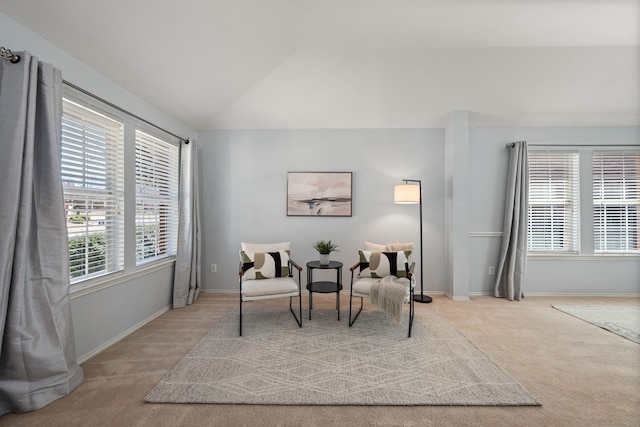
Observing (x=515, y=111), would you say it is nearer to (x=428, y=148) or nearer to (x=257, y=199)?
(x=428, y=148)

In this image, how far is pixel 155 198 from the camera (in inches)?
130

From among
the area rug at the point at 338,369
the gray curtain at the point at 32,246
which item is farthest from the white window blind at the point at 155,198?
the area rug at the point at 338,369

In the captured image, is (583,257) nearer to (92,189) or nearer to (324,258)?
(324,258)

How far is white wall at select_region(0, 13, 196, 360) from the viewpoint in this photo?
189 cm

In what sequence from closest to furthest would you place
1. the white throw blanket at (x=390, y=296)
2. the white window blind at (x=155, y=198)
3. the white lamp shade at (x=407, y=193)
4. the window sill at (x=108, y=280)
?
the window sill at (x=108, y=280), the white throw blanket at (x=390, y=296), the white window blind at (x=155, y=198), the white lamp shade at (x=407, y=193)

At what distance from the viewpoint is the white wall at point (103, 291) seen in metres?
1.89

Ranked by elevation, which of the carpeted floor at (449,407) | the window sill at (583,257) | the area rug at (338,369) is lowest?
the carpeted floor at (449,407)

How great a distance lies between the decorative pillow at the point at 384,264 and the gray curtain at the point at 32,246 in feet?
8.41

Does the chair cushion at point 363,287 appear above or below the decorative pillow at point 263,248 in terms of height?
below

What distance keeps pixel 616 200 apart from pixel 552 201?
2.91 ft

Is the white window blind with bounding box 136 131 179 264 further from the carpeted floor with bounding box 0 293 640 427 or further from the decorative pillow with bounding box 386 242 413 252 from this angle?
the decorative pillow with bounding box 386 242 413 252

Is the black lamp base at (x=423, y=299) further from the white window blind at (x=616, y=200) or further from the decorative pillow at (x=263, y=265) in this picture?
the white window blind at (x=616, y=200)

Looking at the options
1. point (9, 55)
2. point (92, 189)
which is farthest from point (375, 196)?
point (9, 55)

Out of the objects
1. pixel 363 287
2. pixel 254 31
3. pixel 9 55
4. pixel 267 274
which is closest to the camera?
pixel 9 55
